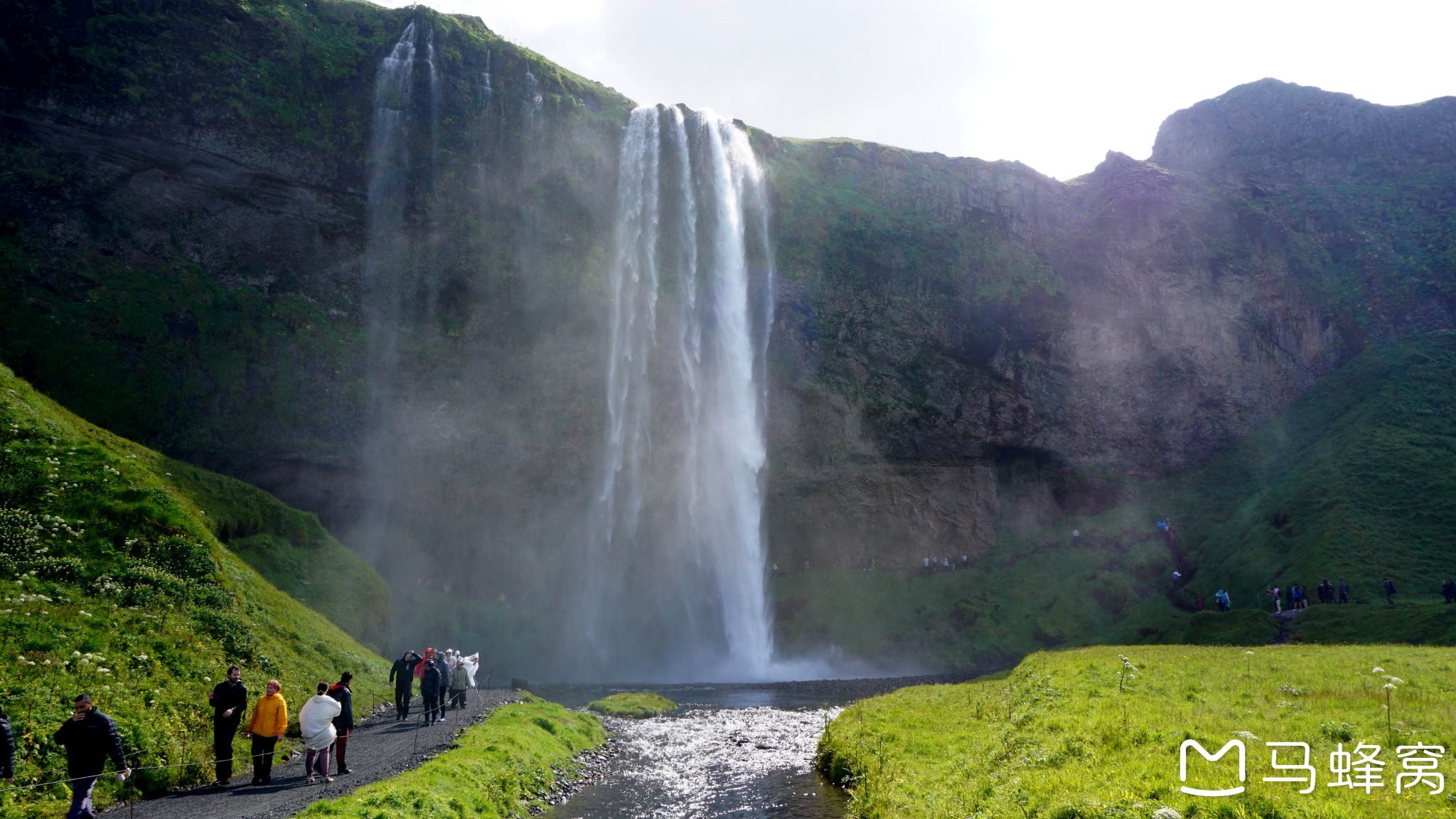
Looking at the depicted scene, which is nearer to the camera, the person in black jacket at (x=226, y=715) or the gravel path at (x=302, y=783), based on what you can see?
the gravel path at (x=302, y=783)

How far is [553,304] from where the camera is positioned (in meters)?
61.0

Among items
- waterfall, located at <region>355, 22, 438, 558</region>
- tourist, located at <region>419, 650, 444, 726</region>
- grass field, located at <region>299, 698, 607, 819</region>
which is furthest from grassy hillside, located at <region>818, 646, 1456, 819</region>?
waterfall, located at <region>355, 22, 438, 558</region>

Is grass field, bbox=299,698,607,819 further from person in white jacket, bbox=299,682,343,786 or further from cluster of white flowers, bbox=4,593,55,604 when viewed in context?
cluster of white flowers, bbox=4,593,55,604

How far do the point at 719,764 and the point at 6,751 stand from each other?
17327 mm

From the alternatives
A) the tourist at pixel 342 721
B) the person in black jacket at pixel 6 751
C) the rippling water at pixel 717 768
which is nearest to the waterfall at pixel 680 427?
the rippling water at pixel 717 768

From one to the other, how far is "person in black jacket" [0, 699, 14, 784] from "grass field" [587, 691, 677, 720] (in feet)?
80.6

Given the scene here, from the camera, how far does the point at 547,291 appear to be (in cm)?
6112

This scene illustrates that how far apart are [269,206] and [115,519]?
39862mm

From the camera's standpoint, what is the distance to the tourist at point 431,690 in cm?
2494

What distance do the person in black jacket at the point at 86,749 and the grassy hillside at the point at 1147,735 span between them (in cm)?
1395

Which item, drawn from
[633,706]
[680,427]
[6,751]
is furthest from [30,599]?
[680,427]

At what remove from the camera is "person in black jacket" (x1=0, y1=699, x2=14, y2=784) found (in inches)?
460

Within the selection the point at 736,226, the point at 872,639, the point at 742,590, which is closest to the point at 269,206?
the point at 736,226

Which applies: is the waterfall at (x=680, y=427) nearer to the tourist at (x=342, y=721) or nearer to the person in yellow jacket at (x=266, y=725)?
the tourist at (x=342, y=721)
